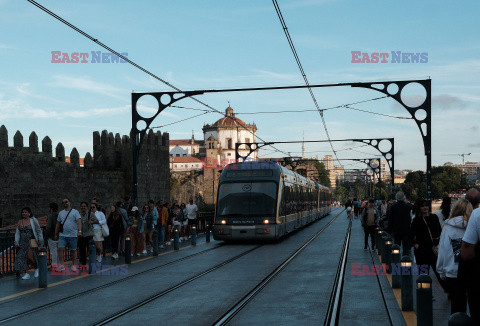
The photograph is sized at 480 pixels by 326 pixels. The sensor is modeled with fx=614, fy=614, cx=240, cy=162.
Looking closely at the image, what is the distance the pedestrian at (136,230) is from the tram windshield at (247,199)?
13.6 feet

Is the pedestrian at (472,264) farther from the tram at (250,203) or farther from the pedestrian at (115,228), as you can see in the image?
the tram at (250,203)

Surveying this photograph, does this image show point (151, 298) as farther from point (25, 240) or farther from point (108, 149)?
point (108, 149)

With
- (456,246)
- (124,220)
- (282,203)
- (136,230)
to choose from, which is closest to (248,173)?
(282,203)

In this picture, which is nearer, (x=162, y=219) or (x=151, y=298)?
(x=151, y=298)

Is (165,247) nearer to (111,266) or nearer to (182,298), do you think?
(111,266)

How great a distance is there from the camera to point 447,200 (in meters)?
9.32

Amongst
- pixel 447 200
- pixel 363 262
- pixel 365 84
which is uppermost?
pixel 365 84

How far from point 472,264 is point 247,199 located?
16081 mm

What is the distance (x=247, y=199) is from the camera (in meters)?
21.8

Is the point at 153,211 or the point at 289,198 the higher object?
the point at 289,198

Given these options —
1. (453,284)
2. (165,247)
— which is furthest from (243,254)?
(453,284)

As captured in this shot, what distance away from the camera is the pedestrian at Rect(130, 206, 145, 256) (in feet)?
59.0

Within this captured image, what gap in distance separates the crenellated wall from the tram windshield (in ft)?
25.3

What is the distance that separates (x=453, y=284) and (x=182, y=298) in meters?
4.62
